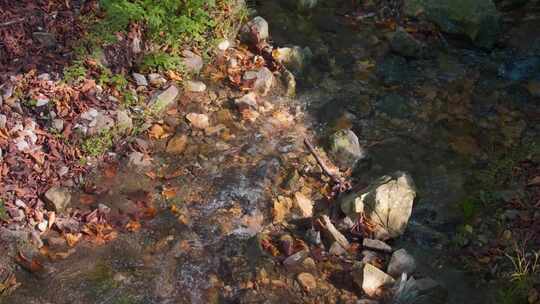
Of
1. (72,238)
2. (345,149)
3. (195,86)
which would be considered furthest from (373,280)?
(195,86)

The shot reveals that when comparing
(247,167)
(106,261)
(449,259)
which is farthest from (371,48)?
(106,261)

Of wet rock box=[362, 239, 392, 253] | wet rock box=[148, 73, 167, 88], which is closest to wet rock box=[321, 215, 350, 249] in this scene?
wet rock box=[362, 239, 392, 253]

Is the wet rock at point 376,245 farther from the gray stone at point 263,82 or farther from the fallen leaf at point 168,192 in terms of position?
the gray stone at point 263,82

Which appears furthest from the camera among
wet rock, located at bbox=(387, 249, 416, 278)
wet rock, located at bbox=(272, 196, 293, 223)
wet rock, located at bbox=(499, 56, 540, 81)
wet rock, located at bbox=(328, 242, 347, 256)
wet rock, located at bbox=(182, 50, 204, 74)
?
wet rock, located at bbox=(499, 56, 540, 81)

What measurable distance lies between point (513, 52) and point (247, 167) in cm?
397

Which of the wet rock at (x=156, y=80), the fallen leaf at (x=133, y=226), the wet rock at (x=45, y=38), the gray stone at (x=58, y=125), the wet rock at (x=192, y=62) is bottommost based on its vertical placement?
the fallen leaf at (x=133, y=226)

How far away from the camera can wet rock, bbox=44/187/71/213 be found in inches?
184

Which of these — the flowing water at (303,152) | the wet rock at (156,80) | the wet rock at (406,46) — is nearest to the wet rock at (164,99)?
the wet rock at (156,80)

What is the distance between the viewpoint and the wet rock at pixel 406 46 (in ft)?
23.1

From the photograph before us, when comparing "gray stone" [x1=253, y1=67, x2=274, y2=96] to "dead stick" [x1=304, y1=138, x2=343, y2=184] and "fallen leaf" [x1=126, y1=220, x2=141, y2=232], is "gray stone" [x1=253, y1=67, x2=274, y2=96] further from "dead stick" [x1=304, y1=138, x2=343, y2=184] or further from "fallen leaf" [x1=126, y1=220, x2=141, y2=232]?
"fallen leaf" [x1=126, y1=220, x2=141, y2=232]

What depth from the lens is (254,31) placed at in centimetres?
662

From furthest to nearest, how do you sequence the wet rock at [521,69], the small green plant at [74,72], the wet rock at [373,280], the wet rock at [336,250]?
the wet rock at [521,69] < the small green plant at [74,72] < the wet rock at [336,250] < the wet rock at [373,280]

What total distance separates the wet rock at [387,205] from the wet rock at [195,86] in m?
2.06

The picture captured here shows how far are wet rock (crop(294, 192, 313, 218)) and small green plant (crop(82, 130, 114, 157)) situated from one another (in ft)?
5.79
